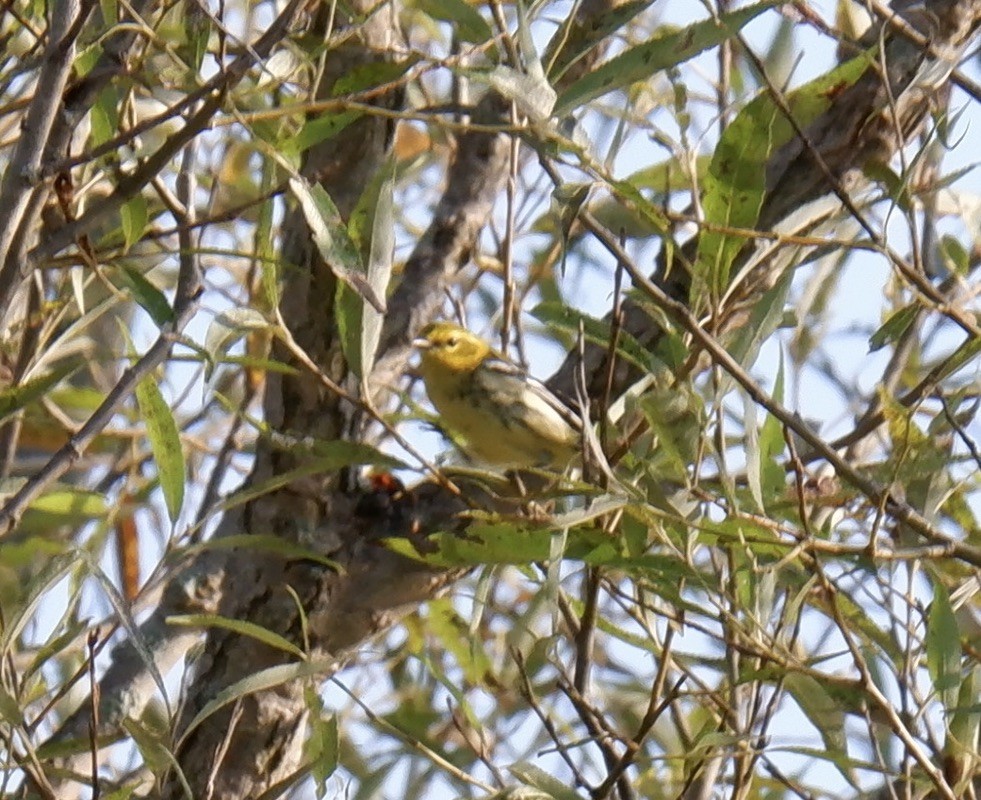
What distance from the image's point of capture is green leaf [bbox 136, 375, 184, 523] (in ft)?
5.44

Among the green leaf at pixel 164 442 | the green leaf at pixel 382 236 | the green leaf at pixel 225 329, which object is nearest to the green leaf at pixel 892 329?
the green leaf at pixel 382 236

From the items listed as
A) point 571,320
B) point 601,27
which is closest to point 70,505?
point 571,320

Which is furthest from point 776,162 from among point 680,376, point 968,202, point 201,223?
point 201,223

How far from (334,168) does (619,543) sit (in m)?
0.85

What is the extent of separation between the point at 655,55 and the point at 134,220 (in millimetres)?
563

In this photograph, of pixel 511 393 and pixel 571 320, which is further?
pixel 511 393

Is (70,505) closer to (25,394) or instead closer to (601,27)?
(25,394)

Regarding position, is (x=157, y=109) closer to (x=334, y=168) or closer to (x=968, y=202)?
(x=334, y=168)

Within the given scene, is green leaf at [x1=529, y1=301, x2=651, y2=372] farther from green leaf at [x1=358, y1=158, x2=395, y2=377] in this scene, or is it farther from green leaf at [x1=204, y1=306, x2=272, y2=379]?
green leaf at [x1=204, y1=306, x2=272, y2=379]

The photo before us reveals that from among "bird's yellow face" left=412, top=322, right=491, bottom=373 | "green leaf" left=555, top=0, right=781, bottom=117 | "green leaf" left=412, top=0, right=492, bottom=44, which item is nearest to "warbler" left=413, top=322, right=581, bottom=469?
"bird's yellow face" left=412, top=322, right=491, bottom=373

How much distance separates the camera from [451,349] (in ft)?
9.66

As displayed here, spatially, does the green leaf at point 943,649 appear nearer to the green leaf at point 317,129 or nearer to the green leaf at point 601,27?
the green leaf at point 601,27

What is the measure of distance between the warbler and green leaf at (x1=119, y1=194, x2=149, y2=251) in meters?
1.16

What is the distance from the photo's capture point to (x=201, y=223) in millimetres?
1435
